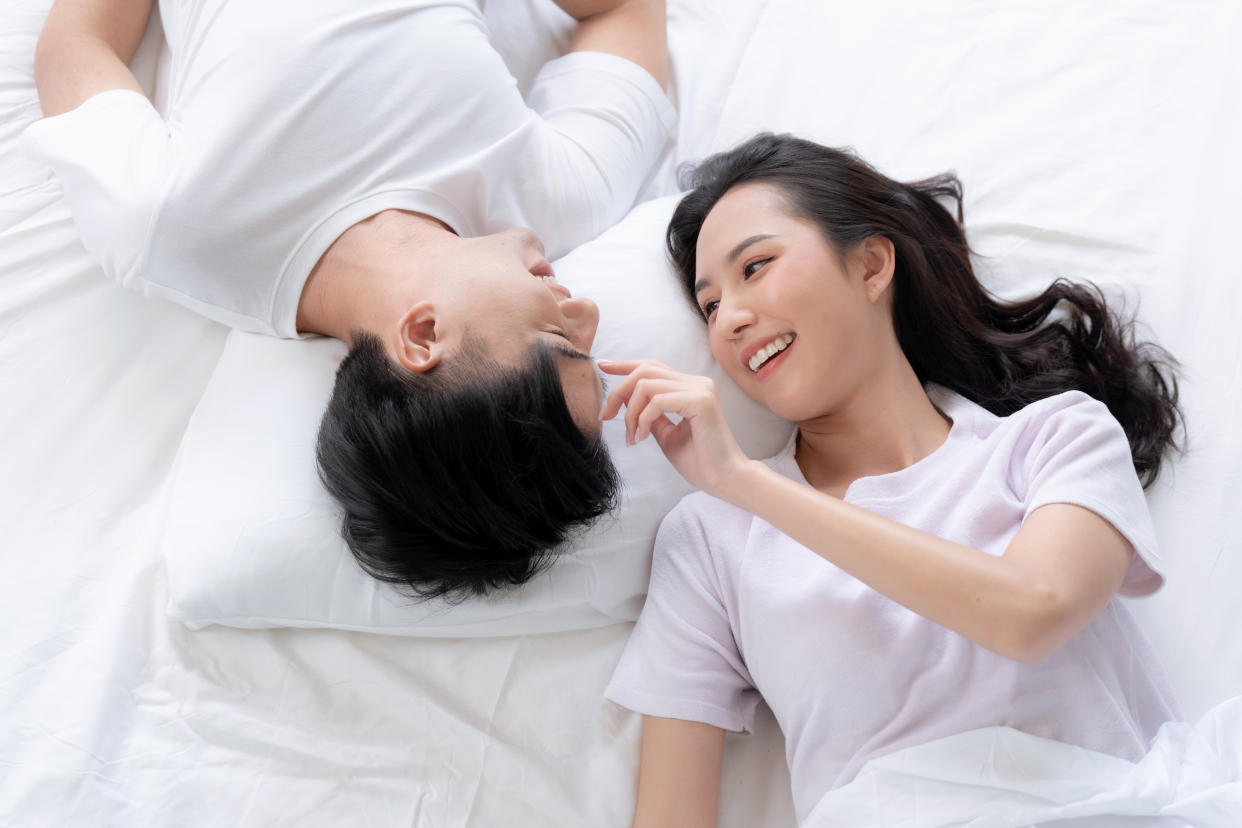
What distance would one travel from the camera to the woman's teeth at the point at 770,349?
144cm

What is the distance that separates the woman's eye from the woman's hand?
23 cm

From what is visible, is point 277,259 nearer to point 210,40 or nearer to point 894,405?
point 210,40

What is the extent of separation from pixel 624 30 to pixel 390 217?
69cm

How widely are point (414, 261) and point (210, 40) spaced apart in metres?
0.56

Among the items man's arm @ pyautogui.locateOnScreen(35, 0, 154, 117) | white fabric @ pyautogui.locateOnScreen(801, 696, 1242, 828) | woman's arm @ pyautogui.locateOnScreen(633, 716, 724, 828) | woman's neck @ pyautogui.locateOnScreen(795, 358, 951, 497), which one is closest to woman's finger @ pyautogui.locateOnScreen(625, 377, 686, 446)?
woman's neck @ pyautogui.locateOnScreen(795, 358, 951, 497)

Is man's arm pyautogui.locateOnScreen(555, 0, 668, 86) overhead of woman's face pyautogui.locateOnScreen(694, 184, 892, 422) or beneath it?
overhead

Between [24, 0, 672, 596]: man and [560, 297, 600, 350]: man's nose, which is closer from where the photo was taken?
[24, 0, 672, 596]: man

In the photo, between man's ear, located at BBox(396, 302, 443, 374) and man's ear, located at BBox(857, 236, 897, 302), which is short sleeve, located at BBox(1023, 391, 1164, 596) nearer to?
man's ear, located at BBox(857, 236, 897, 302)

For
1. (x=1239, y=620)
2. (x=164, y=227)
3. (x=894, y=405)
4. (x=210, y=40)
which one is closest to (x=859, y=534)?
(x=894, y=405)

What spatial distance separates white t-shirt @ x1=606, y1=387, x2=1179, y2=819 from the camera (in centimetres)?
126

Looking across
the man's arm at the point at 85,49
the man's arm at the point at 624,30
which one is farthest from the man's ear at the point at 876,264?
the man's arm at the point at 85,49

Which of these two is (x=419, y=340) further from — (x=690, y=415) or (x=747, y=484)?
(x=747, y=484)

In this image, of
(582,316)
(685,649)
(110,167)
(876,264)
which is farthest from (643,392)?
(110,167)

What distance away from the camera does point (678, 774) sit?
1348 mm
